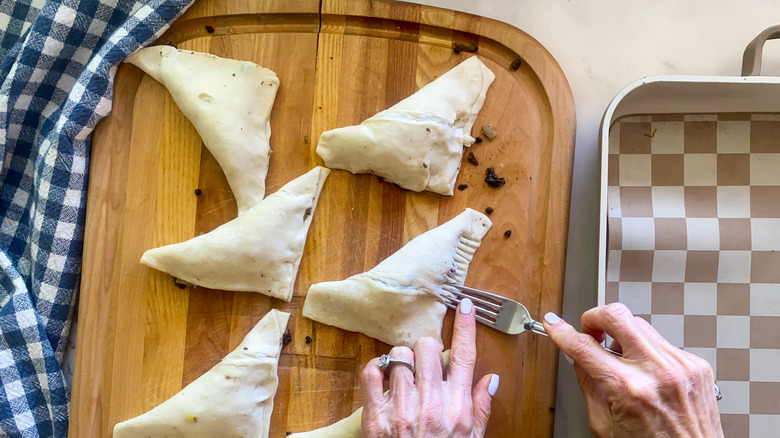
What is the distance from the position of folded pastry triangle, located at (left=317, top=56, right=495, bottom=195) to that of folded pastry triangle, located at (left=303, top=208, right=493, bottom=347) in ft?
0.45

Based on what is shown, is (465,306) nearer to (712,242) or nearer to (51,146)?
(712,242)

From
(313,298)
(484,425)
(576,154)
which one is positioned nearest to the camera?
(484,425)

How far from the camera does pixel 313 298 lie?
1.55 m

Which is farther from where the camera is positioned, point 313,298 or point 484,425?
point 313,298

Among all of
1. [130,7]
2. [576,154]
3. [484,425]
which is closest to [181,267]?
[130,7]

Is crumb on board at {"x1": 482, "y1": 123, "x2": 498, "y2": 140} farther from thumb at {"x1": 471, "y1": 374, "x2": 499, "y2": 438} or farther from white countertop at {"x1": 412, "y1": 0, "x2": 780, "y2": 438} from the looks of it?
thumb at {"x1": 471, "y1": 374, "x2": 499, "y2": 438}

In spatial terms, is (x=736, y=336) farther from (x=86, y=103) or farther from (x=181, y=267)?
(x=86, y=103)

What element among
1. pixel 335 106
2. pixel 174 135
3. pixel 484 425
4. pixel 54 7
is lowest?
pixel 484 425

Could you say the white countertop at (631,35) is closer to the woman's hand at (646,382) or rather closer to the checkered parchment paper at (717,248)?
the checkered parchment paper at (717,248)

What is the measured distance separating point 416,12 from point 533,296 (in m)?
0.85

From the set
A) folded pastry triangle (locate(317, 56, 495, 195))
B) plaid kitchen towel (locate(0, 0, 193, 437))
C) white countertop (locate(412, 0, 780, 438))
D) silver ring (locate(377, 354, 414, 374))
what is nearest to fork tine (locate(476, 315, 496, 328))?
silver ring (locate(377, 354, 414, 374))

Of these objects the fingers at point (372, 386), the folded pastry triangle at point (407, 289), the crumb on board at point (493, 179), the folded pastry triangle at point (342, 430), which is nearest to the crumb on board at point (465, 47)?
the crumb on board at point (493, 179)

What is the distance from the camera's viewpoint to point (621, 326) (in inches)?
49.2

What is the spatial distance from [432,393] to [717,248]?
0.94 meters
